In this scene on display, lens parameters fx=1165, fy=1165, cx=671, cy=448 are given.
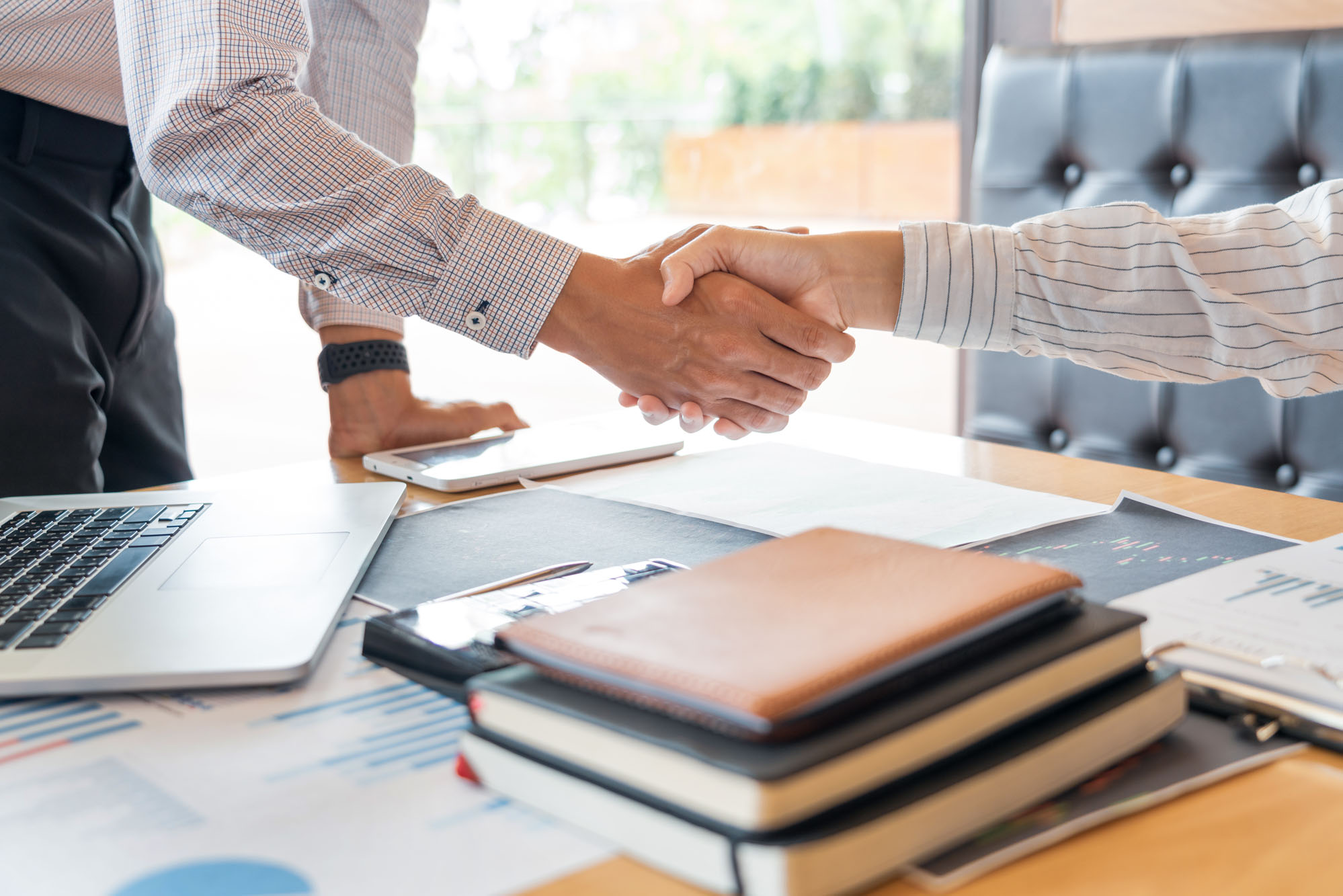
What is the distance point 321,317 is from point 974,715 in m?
1.00

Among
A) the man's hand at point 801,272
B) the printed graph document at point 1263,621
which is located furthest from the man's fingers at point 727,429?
the printed graph document at point 1263,621

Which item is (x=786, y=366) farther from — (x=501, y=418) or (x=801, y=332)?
(x=501, y=418)

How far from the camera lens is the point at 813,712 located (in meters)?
0.37

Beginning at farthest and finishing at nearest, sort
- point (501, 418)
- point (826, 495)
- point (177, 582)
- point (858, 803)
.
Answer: point (501, 418) < point (826, 495) < point (177, 582) < point (858, 803)

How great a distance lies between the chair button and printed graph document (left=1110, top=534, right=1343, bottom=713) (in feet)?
2.65

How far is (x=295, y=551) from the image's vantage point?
731 millimetres

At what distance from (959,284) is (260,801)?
74 cm

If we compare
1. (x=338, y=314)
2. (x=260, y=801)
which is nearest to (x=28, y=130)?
(x=338, y=314)

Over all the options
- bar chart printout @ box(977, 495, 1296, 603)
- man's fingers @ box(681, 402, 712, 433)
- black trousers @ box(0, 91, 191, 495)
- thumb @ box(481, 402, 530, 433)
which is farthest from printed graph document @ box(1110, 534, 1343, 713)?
black trousers @ box(0, 91, 191, 495)

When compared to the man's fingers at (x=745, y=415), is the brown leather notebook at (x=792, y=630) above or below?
above

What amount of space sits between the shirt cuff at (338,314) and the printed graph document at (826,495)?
0.37 m

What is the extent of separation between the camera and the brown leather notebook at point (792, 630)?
1.23 ft

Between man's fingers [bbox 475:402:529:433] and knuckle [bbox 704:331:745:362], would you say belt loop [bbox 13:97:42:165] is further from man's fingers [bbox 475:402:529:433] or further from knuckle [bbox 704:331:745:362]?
knuckle [bbox 704:331:745:362]

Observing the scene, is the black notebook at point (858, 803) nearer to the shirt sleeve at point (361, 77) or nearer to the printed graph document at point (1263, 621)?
the printed graph document at point (1263, 621)
